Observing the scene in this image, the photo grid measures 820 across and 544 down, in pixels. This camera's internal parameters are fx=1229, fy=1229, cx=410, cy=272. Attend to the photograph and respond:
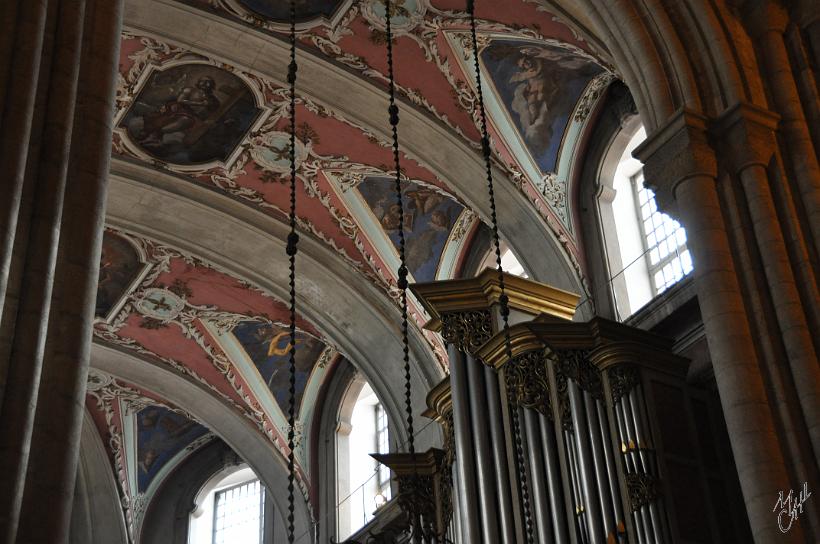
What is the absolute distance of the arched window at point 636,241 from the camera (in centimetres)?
1109

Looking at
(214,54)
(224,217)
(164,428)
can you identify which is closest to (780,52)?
(214,54)

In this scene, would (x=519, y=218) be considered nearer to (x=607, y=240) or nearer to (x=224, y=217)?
(x=607, y=240)

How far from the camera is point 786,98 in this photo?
8.53 m

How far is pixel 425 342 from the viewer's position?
46.1ft

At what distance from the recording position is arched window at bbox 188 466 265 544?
17828 mm

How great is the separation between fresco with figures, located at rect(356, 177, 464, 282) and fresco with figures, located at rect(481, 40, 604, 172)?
180 centimetres

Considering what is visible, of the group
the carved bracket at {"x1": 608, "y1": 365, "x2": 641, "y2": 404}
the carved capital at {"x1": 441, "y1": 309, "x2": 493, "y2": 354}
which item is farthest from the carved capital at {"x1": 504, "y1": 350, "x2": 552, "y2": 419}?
the carved capital at {"x1": 441, "y1": 309, "x2": 493, "y2": 354}

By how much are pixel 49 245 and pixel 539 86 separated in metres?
7.66

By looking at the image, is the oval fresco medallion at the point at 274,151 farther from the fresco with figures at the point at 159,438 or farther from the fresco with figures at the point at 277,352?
the fresco with figures at the point at 159,438

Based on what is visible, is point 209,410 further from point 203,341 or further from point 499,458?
point 499,458

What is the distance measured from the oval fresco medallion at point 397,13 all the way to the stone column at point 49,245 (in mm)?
6164

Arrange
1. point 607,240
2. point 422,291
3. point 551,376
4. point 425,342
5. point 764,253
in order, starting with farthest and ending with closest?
point 425,342 → point 607,240 → point 422,291 → point 551,376 → point 764,253

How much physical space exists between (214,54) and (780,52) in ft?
19.5
